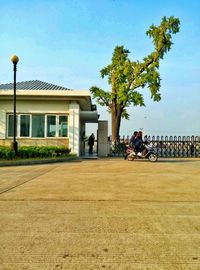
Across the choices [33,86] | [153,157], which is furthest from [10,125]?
[153,157]

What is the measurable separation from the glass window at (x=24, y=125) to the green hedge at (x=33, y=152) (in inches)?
123

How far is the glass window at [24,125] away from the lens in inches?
764

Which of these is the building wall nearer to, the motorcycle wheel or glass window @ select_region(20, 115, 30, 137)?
glass window @ select_region(20, 115, 30, 137)

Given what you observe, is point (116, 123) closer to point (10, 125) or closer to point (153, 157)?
point (153, 157)

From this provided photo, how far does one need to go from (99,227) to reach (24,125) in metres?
15.7

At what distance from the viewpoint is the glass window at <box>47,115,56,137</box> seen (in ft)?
63.8

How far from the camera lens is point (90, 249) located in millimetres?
3703

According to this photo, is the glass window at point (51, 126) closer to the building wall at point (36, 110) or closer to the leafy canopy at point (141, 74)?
the building wall at point (36, 110)

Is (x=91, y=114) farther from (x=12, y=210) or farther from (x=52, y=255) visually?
(x=52, y=255)

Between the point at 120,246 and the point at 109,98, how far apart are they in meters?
27.2

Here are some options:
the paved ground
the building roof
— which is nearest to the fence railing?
the building roof

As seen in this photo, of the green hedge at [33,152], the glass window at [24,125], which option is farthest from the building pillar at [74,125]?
the glass window at [24,125]

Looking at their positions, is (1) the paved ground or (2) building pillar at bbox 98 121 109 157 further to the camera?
(2) building pillar at bbox 98 121 109 157

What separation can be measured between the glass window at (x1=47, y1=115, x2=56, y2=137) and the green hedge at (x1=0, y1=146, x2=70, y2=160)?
212 centimetres
